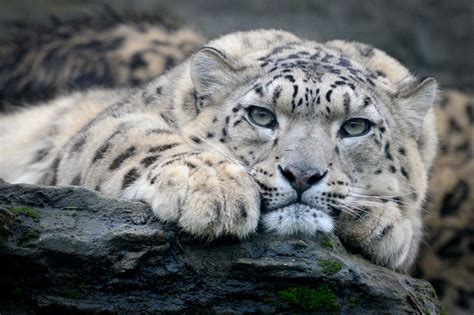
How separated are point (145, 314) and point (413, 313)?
1.24 m

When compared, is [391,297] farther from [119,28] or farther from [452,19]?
[452,19]

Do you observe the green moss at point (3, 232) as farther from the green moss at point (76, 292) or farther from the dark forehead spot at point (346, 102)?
the dark forehead spot at point (346, 102)

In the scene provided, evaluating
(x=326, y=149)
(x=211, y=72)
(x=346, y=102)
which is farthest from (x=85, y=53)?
(x=326, y=149)

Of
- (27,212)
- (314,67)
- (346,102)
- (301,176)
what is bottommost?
(27,212)

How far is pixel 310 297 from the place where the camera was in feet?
14.2

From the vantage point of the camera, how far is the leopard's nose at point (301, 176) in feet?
15.0

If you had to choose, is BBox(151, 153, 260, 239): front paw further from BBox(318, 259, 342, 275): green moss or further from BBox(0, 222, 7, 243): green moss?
BBox(0, 222, 7, 243): green moss

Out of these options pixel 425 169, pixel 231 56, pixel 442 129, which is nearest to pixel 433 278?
pixel 442 129

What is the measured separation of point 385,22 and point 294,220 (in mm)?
7586

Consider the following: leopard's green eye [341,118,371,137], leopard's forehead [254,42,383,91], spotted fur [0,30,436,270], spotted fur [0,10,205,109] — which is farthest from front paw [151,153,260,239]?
spotted fur [0,10,205,109]

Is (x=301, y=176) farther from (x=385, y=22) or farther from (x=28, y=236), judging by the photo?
(x=385, y=22)

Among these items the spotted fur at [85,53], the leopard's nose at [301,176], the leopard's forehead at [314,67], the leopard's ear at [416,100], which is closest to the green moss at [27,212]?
the leopard's nose at [301,176]

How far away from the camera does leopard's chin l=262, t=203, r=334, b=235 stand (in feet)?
15.0

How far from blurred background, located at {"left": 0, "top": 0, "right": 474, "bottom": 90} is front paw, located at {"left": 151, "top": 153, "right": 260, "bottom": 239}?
724cm
